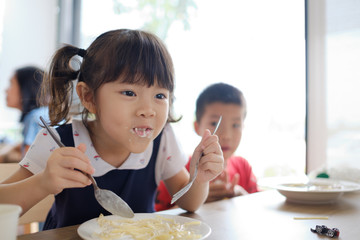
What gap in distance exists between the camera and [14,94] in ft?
8.54

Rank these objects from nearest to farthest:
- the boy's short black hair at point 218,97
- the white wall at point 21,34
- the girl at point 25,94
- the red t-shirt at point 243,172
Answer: the boy's short black hair at point 218,97, the red t-shirt at point 243,172, the girl at point 25,94, the white wall at point 21,34

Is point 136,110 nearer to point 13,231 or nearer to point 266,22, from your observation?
point 13,231

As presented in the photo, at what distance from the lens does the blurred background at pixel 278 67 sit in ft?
5.41

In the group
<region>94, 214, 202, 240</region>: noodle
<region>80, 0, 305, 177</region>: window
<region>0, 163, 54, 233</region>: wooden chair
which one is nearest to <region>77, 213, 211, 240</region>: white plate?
<region>94, 214, 202, 240</region>: noodle

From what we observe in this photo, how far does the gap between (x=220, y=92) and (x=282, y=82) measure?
17.7 inches

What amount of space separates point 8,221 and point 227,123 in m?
1.19

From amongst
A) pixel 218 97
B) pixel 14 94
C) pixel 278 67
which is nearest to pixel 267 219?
pixel 218 97

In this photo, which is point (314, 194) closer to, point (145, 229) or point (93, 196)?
point (145, 229)

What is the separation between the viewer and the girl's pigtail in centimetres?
104

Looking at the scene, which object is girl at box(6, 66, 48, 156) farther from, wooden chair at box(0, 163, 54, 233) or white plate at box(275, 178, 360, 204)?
white plate at box(275, 178, 360, 204)

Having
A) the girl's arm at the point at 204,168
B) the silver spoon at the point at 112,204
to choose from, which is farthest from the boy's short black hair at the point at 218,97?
the silver spoon at the point at 112,204

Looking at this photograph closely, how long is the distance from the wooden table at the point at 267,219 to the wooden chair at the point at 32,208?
0.35 m

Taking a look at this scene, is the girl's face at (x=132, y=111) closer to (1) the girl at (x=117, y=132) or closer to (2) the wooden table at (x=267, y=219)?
(1) the girl at (x=117, y=132)

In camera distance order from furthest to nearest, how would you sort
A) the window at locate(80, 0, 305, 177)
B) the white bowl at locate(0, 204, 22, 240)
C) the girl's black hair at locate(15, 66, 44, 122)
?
the girl's black hair at locate(15, 66, 44, 122), the window at locate(80, 0, 305, 177), the white bowl at locate(0, 204, 22, 240)
